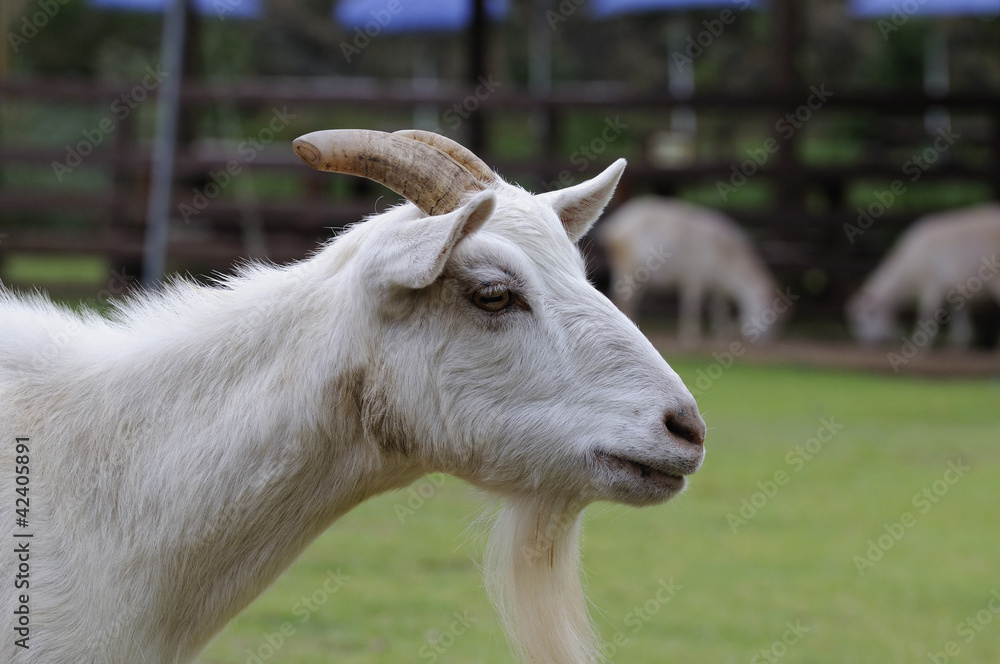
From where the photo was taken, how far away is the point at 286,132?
26.0m

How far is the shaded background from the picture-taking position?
15102 mm

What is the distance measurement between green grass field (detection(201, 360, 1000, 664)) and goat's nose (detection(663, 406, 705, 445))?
0.72 metres

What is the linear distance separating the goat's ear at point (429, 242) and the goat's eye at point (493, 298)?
16cm

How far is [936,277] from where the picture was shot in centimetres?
1448

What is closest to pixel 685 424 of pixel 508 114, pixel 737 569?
pixel 737 569

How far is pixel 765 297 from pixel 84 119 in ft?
54.3

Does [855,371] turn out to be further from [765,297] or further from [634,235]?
[634,235]

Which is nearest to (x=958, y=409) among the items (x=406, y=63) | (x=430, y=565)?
(x=430, y=565)

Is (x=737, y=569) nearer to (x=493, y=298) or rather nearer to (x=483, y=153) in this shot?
(x=493, y=298)

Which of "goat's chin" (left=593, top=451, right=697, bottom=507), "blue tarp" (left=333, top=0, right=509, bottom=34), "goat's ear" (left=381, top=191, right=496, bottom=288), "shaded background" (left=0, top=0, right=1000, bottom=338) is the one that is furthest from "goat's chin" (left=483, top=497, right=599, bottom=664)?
"blue tarp" (left=333, top=0, right=509, bottom=34)

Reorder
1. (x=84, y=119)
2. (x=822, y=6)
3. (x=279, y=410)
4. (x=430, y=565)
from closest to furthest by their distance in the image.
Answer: (x=279, y=410), (x=430, y=565), (x=84, y=119), (x=822, y=6)

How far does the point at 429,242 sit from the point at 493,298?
26cm

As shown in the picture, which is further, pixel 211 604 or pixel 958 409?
pixel 958 409

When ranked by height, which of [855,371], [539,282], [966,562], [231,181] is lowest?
[855,371]
